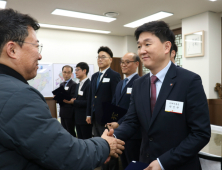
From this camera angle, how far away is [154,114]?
1.36 metres

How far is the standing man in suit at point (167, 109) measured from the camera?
1257 millimetres

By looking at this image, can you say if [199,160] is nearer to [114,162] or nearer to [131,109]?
[131,109]

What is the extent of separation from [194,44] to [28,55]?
539 cm

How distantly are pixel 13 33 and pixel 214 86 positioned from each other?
5.55 metres

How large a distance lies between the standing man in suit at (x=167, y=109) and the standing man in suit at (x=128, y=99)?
0.67 metres

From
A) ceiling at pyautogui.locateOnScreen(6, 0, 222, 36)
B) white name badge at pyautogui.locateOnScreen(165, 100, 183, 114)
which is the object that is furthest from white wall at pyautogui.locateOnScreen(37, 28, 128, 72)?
white name badge at pyautogui.locateOnScreen(165, 100, 183, 114)

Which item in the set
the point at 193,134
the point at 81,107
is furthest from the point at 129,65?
the point at 193,134

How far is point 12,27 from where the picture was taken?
99cm

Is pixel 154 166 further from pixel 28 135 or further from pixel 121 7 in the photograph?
pixel 121 7

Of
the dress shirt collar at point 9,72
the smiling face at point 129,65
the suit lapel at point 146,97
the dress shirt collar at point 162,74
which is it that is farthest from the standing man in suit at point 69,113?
the dress shirt collar at point 9,72

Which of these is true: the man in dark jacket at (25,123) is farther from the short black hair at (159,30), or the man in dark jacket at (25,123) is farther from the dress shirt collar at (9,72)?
the short black hair at (159,30)

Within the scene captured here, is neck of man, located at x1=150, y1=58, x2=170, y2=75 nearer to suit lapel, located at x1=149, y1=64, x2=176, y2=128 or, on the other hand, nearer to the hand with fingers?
suit lapel, located at x1=149, y1=64, x2=176, y2=128

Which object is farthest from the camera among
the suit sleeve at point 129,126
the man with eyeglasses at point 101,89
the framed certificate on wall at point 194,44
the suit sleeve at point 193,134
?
the framed certificate on wall at point 194,44

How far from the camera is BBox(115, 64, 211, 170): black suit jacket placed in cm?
125
